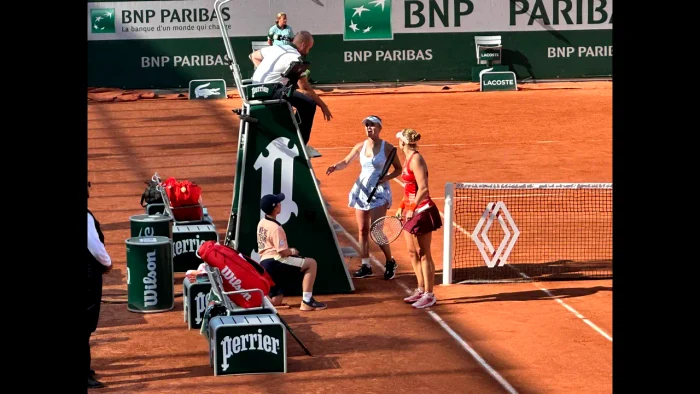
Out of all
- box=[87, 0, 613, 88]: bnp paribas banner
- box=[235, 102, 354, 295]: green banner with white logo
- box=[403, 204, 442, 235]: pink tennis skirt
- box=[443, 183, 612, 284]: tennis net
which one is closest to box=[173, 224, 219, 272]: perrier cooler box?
box=[235, 102, 354, 295]: green banner with white logo

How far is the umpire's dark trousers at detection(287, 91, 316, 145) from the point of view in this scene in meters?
11.1

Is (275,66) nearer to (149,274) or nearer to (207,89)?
(149,274)

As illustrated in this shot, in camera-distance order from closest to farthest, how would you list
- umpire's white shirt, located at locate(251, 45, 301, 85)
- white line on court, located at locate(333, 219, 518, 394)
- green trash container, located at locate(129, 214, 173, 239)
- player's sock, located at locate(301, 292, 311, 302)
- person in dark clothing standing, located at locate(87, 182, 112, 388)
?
person in dark clothing standing, located at locate(87, 182, 112, 388), white line on court, located at locate(333, 219, 518, 394), player's sock, located at locate(301, 292, 311, 302), umpire's white shirt, located at locate(251, 45, 301, 85), green trash container, located at locate(129, 214, 173, 239)

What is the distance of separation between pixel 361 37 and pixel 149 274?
67.4 ft

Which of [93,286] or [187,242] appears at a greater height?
[93,286]

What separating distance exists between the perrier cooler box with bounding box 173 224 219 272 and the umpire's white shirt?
2.05 meters

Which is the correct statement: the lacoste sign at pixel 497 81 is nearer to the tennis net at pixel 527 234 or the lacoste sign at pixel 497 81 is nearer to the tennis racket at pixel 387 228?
the tennis net at pixel 527 234

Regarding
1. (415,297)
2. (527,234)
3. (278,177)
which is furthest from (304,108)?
(527,234)

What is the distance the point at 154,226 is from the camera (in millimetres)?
11555

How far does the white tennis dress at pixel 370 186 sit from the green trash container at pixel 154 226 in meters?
2.04

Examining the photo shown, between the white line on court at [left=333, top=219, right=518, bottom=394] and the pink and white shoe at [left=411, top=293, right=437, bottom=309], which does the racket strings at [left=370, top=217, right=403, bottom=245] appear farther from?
the white line on court at [left=333, top=219, right=518, bottom=394]
